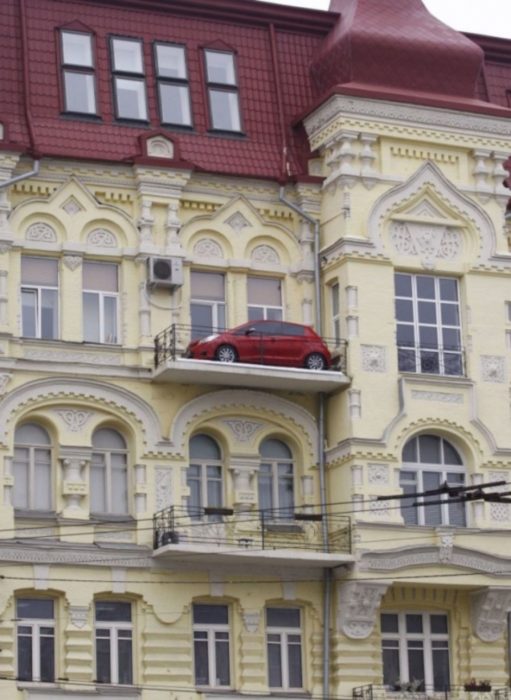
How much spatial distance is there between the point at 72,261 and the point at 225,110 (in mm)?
5647

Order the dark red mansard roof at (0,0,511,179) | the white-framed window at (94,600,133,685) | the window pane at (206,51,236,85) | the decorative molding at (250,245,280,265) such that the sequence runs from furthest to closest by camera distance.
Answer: the window pane at (206,51,236,85)
the decorative molding at (250,245,280,265)
the dark red mansard roof at (0,0,511,179)
the white-framed window at (94,600,133,685)

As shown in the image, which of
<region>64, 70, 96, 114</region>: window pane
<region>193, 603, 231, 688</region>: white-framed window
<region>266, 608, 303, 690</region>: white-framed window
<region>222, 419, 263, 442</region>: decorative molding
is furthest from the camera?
<region>64, 70, 96, 114</region>: window pane

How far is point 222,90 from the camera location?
4809 centimetres

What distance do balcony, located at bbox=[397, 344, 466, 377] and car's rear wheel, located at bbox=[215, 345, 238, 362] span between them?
408cm

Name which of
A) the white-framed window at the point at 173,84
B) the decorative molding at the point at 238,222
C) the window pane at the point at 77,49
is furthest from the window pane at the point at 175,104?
the decorative molding at the point at 238,222

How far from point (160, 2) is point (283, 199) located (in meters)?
5.55

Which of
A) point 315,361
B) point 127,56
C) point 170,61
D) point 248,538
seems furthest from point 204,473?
point 127,56

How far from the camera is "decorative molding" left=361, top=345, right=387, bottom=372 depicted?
45.8m

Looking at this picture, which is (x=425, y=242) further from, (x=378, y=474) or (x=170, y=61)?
(x=170, y=61)

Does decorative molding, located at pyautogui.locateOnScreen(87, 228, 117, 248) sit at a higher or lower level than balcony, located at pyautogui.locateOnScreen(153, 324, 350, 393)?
higher

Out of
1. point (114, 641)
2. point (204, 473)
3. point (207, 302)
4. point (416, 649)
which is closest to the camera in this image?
point (114, 641)

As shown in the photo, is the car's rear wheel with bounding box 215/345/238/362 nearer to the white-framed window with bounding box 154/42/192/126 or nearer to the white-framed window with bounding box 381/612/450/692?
the white-framed window with bounding box 154/42/192/126

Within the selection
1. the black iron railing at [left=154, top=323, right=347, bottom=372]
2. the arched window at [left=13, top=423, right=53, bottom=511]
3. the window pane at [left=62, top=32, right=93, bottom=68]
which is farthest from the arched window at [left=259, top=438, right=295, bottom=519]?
the window pane at [left=62, top=32, right=93, bottom=68]

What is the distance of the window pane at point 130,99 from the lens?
4681 centimetres
